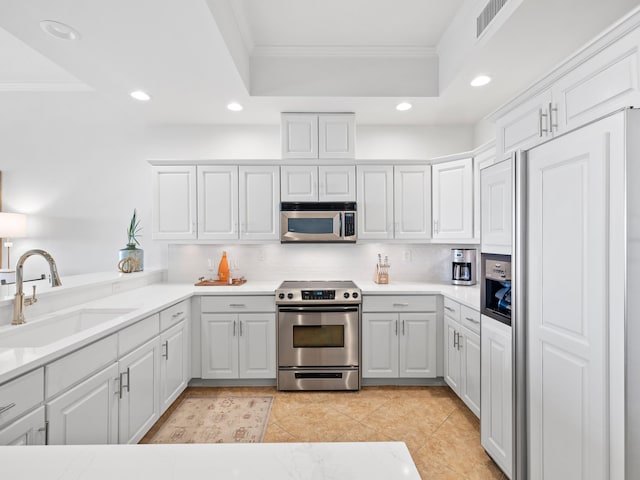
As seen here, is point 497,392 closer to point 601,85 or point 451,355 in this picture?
point 451,355

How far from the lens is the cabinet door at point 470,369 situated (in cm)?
241

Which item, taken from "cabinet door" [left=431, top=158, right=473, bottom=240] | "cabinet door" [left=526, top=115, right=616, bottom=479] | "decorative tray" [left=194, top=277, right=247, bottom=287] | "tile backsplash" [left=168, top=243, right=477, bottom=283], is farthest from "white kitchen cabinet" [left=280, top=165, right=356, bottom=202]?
"cabinet door" [left=526, top=115, right=616, bottom=479]

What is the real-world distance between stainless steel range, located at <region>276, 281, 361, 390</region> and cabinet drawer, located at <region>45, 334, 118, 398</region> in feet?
4.69

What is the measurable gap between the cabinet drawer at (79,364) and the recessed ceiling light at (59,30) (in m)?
Result: 1.84

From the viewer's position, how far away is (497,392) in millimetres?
1861

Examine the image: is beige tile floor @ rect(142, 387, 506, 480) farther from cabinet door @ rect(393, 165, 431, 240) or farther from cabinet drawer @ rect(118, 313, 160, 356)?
cabinet door @ rect(393, 165, 431, 240)

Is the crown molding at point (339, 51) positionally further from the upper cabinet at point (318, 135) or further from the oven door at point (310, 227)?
the oven door at point (310, 227)

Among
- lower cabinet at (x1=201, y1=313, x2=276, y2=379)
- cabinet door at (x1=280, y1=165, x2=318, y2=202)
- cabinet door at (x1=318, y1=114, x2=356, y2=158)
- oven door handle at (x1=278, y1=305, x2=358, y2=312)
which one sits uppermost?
cabinet door at (x1=318, y1=114, x2=356, y2=158)

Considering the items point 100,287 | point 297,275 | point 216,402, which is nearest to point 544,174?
point 297,275

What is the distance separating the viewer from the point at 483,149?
2.84 meters

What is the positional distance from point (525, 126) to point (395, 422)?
219cm

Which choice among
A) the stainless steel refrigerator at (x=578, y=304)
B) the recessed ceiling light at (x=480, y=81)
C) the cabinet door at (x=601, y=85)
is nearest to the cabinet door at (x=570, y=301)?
the stainless steel refrigerator at (x=578, y=304)

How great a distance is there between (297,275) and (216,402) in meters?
1.46

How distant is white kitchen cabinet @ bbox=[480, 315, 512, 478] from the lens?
5.76 ft
